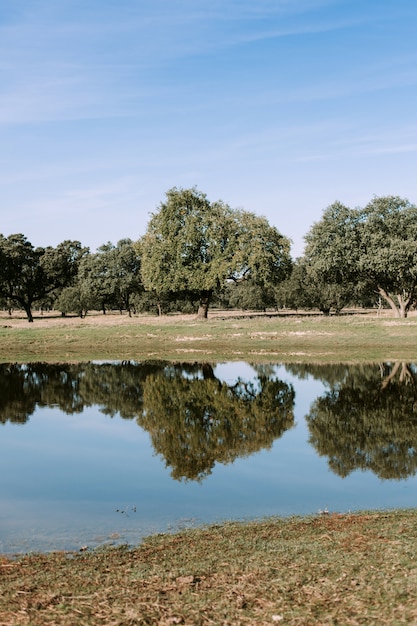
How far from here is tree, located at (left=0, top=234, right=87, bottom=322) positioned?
9775cm

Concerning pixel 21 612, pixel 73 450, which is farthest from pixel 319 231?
pixel 21 612

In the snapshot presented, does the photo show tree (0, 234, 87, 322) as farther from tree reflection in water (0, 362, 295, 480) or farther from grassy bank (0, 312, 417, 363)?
tree reflection in water (0, 362, 295, 480)

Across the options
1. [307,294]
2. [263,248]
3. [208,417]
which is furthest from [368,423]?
[307,294]

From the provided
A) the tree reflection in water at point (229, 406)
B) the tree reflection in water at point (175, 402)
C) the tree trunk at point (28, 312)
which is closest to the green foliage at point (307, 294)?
the tree trunk at point (28, 312)

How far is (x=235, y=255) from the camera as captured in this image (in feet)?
233

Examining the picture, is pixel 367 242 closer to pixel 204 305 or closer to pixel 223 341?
pixel 204 305

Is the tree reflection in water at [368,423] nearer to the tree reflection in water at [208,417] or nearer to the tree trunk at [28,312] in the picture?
the tree reflection in water at [208,417]

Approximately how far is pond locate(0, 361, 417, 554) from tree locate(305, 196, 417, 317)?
39.2m

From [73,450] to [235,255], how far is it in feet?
175

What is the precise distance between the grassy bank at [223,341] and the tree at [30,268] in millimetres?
38792

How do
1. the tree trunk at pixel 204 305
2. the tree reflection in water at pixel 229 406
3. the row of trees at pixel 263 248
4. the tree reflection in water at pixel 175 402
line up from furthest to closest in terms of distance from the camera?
1. the tree trunk at pixel 204 305
2. the row of trees at pixel 263 248
3. the tree reflection in water at pixel 175 402
4. the tree reflection in water at pixel 229 406

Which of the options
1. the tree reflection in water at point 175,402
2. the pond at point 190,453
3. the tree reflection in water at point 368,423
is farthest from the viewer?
the tree reflection in water at point 175,402

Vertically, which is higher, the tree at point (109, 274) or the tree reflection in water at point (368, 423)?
the tree at point (109, 274)

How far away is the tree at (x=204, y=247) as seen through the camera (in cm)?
7100
